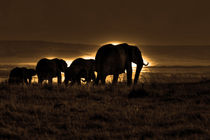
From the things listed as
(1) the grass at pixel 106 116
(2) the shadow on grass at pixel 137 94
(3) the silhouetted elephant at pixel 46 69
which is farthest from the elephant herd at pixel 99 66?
(2) the shadow on grass at pixel 137 94

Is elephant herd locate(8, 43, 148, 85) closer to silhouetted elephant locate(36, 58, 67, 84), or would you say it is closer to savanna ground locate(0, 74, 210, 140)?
silhouetted elephant locate(36, 58, 67, 84)

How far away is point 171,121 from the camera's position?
816cm

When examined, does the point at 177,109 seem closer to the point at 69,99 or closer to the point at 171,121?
the point at 171,121

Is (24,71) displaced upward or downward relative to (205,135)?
upward

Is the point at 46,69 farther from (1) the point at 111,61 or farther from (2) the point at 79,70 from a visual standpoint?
(1) the point at 111,61

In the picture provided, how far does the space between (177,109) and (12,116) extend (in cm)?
496

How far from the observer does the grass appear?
6.92 meters

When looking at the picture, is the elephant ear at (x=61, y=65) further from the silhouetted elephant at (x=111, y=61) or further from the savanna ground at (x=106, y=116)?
the savanna ground at (x=106, y=116)

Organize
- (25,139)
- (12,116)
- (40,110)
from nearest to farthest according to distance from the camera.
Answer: (25,139) → (12,116) → (40,110)

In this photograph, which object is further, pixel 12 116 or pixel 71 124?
pixel 12 116

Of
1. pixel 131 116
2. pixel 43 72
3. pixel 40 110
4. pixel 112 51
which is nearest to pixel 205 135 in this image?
pixel 131 116

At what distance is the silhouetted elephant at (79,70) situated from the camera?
19345 millimetres

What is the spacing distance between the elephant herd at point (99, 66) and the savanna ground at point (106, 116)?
131 inches

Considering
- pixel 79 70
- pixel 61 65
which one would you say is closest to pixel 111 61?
pixel 79 70
